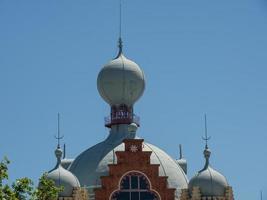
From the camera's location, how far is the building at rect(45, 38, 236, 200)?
82.1 metres

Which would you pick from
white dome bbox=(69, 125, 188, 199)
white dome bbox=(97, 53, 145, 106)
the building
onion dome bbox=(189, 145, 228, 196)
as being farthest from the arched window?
white dome bbox=(97, 53, 145, 106)

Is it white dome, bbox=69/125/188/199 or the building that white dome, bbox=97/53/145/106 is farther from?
white dome, bbox=69/125/188/199

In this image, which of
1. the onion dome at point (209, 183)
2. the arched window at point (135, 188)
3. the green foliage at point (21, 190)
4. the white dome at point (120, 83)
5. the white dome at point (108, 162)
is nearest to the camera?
the green foliage at point (21, 190)

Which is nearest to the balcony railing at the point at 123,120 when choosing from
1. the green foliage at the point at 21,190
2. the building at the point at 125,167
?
the building at the point at 125,167

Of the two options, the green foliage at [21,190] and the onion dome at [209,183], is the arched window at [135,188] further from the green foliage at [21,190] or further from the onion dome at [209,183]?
the green foliage at [21,190]

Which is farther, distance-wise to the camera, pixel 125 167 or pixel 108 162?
pixel 108 162

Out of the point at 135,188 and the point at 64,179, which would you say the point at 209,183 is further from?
the point at 64,179

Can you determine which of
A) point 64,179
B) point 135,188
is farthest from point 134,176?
point 64,179

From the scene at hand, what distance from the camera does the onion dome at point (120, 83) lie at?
91.6 meters

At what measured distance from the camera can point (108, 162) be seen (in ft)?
288

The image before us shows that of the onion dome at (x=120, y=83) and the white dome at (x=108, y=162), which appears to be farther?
the onion dome at (x=120, y=83)

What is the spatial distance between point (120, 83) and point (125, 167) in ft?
37.9

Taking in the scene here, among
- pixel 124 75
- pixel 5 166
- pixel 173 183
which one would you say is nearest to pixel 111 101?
pixel 124 75

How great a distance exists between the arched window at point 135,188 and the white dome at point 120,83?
36.1 ft
